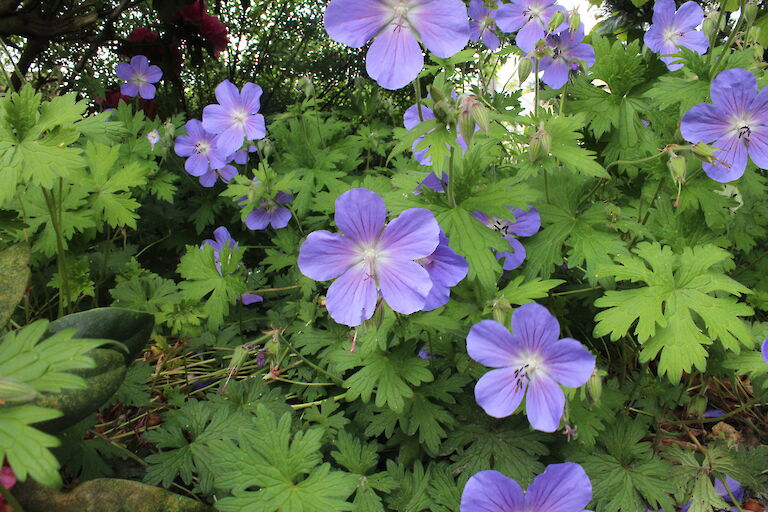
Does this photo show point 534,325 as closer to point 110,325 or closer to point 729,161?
point 729,161

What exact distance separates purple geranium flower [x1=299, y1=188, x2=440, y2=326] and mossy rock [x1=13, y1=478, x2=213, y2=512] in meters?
0.46

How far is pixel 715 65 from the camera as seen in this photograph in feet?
4.40

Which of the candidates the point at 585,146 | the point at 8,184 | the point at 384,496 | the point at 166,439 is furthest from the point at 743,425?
the point at 8,184

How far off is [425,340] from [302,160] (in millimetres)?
1100

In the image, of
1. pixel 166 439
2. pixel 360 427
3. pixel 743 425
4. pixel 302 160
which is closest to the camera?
pixel 166 439

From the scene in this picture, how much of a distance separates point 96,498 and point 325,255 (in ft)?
1.91

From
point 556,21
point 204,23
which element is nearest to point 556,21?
point 556,21

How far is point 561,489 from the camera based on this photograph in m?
1.00

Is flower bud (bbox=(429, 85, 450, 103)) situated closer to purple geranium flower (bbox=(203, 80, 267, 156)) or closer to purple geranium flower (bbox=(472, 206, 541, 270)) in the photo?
purple geranium flower (bbox=(472, 206, 541, 270))

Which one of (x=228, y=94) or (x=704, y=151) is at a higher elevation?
(x=228, y=94)

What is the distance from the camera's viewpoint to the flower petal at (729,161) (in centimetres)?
125

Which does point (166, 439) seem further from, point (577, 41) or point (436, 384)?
point (577, 41)

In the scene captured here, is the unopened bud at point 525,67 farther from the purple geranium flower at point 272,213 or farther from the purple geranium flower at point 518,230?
the purple geranium flower at point 272,213

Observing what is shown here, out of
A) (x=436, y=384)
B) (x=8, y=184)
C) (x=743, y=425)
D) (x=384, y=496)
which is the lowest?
(x=743, y=425)
